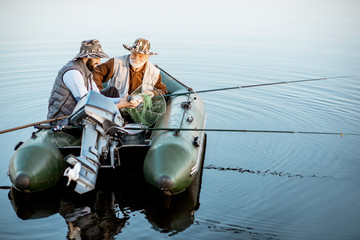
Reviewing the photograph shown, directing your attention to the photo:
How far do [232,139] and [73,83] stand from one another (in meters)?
2.49

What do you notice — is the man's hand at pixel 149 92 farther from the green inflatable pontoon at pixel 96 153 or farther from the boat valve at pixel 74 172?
the boat valve at pixel 74 172

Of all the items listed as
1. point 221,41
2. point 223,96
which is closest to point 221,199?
point 223,96

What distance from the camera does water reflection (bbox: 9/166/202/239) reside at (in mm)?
3383

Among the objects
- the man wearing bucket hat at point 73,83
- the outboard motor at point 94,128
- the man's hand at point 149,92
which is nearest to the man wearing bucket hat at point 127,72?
the man's hand at point 149,92

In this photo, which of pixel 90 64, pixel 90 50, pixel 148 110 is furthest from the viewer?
pixel 148 110

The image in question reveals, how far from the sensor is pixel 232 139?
18.3 ft

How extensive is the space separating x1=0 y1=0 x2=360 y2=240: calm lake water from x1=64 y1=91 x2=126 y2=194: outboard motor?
0.44 meters

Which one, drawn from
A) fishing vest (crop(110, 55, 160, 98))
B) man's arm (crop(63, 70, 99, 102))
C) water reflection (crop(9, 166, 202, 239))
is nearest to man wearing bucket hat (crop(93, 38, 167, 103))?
fishing vest (crop(110, 55, 160, 98))

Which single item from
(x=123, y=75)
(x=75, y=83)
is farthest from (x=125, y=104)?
(x=123, y=75)

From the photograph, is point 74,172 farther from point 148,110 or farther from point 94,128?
point 148,110

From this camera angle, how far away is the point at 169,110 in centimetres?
476

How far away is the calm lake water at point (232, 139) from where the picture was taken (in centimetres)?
348

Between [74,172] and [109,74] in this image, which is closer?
[74,172]

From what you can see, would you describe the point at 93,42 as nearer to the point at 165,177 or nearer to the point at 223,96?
the point at 165,177
